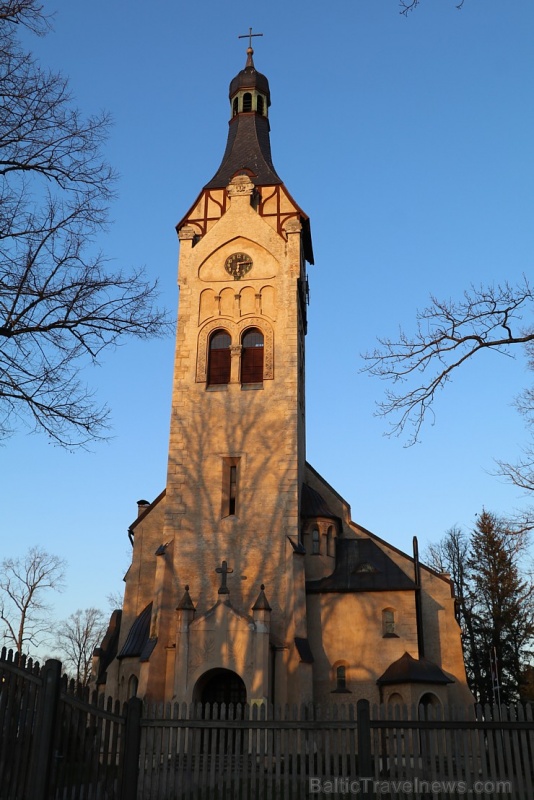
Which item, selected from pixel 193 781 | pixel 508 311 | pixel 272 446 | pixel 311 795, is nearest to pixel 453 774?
pixel 311 795

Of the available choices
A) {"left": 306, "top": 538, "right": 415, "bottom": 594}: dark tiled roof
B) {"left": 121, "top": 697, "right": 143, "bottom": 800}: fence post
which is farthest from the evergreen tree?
{"left": 121, "top": 697, "right": 143, "bottom": 800}: fence post

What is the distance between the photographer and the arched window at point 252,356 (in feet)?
96.8

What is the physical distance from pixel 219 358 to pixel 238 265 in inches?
162

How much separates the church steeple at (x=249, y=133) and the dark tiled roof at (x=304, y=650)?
19055mm

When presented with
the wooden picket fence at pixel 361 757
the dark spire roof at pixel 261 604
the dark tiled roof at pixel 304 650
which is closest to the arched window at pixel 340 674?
the dark tiled roof at pixel 304 650

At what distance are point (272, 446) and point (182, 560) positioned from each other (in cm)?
523

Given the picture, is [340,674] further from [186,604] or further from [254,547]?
[186,604]

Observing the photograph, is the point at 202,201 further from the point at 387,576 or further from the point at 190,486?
the point at 387,576

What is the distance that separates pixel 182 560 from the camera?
2689 centimetres

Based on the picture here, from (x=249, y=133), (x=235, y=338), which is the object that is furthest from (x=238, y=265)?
(x=249, y=133)

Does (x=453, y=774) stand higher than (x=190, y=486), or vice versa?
(x=190, y=486)

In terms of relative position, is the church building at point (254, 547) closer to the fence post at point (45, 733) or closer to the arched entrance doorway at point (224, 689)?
the arched entrance doorway at point (224, 689)

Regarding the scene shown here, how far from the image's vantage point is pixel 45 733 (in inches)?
333

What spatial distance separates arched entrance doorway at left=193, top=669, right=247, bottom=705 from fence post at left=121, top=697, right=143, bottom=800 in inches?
531
